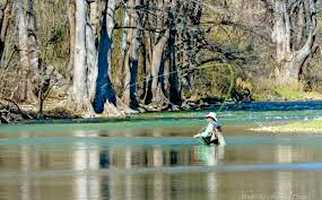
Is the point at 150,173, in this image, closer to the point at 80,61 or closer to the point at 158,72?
the point at 80,61

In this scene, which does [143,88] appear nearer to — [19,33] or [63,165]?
[19,33]

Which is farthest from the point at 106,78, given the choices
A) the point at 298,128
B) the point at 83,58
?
the point at 298,128

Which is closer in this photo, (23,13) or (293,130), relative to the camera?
(293,130)

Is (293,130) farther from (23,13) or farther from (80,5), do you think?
(23,13)

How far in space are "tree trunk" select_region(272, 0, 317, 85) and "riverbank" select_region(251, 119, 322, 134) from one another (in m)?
45.8

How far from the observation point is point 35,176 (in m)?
25.5

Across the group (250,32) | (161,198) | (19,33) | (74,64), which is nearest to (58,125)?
(74,64)

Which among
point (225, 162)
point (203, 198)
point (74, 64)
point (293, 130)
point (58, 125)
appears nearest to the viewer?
point (203, 198)

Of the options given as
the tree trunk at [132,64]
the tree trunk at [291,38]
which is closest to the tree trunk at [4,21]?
the tree trunk at [132,64]

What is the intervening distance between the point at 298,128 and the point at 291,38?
183ft

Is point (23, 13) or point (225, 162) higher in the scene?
point (23, 13)

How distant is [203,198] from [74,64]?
125 feet

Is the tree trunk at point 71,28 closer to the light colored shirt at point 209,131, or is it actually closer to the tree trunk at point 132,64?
the tree trunk at point 132,64

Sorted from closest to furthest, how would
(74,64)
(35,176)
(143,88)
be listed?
(35,176) < (74,64) < (143,88)
